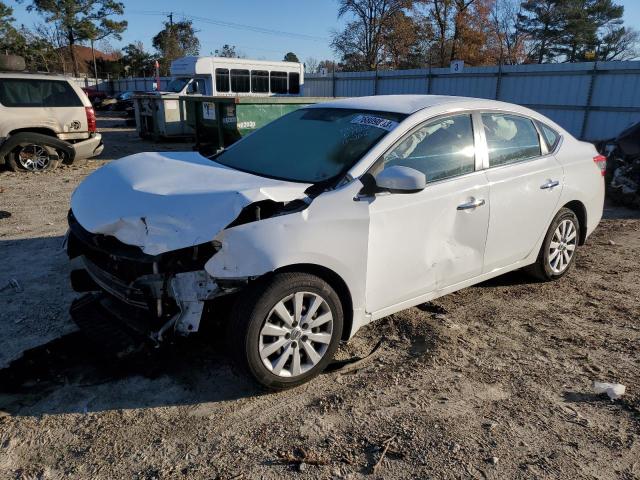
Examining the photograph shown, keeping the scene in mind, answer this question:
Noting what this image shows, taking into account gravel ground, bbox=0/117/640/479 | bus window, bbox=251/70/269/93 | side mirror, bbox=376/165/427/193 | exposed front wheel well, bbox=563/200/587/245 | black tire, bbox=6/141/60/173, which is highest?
bus window, bbox=251/70/269/93

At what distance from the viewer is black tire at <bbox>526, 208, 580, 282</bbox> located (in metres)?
4.56

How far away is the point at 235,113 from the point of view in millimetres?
11000

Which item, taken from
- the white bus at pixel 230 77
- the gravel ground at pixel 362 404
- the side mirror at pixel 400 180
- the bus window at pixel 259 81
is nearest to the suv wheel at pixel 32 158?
Result: the gravel ground at pixel 362 404

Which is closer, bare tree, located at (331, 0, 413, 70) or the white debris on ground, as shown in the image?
the white debris on ground

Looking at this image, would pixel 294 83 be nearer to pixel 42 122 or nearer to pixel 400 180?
pixel 42 122

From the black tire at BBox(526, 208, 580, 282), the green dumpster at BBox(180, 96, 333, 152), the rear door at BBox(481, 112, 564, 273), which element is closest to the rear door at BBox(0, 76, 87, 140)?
the green dumpster at BBox(180, 96, 333, 152)

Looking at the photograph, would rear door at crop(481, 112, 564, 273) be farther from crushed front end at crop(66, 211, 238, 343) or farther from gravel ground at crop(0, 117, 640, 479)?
crushed front end at crop(66, 211, 238, 343)

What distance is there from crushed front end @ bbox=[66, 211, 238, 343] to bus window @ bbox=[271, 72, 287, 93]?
1585 cm

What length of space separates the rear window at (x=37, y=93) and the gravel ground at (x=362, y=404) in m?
6.58

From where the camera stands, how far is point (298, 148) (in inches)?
149

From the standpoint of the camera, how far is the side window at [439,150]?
349 cm

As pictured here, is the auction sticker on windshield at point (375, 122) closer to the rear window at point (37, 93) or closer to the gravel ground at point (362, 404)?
the gravel ground at point (362, 404)

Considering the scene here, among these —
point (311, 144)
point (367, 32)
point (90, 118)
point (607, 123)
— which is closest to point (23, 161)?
point (90, 118)

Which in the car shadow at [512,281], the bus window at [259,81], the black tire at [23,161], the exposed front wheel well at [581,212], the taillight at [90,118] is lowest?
the car shadow at [512,281]
